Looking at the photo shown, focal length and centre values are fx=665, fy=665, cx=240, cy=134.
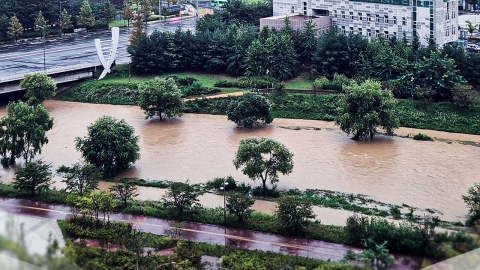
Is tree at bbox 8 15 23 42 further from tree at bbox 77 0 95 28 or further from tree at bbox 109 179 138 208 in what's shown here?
tree at bbox 109 179 138 208

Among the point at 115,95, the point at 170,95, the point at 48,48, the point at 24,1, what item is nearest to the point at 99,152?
the point at 170,95

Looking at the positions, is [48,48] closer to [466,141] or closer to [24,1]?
[24,1]

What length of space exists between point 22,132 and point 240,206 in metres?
6.09

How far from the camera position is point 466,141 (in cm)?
1694

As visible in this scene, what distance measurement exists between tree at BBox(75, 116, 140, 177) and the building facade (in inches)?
445

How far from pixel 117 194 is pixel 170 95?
6.17 meters

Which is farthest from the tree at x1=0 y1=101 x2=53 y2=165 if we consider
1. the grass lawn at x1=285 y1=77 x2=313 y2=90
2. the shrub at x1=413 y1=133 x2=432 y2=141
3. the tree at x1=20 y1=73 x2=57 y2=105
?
the shrub at x1=413 y1=133 x2=432 y2=141

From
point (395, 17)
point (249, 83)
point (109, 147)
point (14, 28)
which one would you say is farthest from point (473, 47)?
point (14, 28)

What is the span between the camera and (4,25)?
2717 centimetres

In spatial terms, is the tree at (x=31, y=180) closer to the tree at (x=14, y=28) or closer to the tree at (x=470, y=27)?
the tree at (x=14, y=28)

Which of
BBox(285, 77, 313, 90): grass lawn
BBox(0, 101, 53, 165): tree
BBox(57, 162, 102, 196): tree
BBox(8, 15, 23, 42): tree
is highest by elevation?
BBox(8, 15, 23, 42): tree

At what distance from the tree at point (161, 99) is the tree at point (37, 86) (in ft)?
9.80

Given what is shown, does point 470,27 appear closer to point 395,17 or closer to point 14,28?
point 395,17

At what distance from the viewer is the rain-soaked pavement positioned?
412 inches
